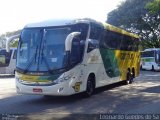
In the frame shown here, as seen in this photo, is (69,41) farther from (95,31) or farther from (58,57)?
(95,31)

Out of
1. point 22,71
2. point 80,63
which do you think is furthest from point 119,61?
point 22,71

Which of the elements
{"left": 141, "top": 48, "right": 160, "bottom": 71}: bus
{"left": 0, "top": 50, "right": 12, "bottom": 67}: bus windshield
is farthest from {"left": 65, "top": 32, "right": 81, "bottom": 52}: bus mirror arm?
{"left": 141, "top": 48, "right": 160, "bottom": 71}: bus

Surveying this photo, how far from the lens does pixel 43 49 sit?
566 inches

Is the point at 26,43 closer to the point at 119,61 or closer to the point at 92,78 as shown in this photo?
the point at 92,78

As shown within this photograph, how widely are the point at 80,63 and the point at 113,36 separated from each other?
4799 millimetres

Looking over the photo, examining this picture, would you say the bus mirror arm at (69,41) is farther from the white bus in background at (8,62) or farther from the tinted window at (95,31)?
the white bus in background at (8,62)

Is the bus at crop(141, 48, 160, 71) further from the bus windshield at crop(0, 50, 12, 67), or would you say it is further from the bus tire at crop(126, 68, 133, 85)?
the bus tire at crop(126, 68, 133, 85)

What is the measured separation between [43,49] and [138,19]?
1612 inches

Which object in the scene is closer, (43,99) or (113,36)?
(43,99)

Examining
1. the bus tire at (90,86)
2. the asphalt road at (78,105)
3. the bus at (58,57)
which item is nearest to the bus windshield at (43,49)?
the bus at (58,57)

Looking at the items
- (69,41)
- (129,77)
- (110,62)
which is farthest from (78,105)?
(129,77)

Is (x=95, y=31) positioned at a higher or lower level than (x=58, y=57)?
higher

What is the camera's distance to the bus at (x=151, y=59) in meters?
42.8

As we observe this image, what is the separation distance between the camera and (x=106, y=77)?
59.8 feet
